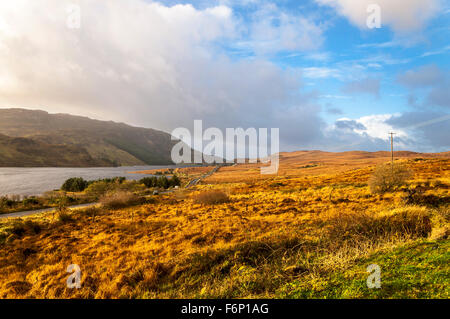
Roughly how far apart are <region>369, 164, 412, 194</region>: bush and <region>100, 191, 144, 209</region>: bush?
28.8m

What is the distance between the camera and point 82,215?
23516mm

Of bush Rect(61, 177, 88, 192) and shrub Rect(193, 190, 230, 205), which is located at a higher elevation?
shrub Rect(193, 190, 230, 205)

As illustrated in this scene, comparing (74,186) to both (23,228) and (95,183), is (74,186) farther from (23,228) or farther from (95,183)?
(23,228)

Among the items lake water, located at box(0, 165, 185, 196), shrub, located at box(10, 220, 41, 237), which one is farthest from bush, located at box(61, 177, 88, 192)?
shrub, located at box(10, 220, 41, 237)

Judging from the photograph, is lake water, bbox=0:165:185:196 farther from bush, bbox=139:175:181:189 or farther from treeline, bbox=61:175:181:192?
bush, bbox=139:175:181:189

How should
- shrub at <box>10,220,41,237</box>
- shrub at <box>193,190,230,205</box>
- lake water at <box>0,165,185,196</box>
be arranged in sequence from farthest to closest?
lake water at <box>0,165,185,196</box> → shrub at <box>193,190,230,205</box> → shrub at <box>10,220,41,237</box>

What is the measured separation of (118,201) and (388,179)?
1243 inches

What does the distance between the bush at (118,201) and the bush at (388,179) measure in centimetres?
2884

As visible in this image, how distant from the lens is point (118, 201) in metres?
28.8

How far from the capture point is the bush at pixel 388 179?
69.5 feet

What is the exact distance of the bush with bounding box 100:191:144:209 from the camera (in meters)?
28.3

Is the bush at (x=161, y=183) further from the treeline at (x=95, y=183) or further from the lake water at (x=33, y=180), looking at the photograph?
the lake water at (x=33, y=180)

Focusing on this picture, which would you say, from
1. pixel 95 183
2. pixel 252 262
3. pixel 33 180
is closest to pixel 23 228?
pixel 252 262
